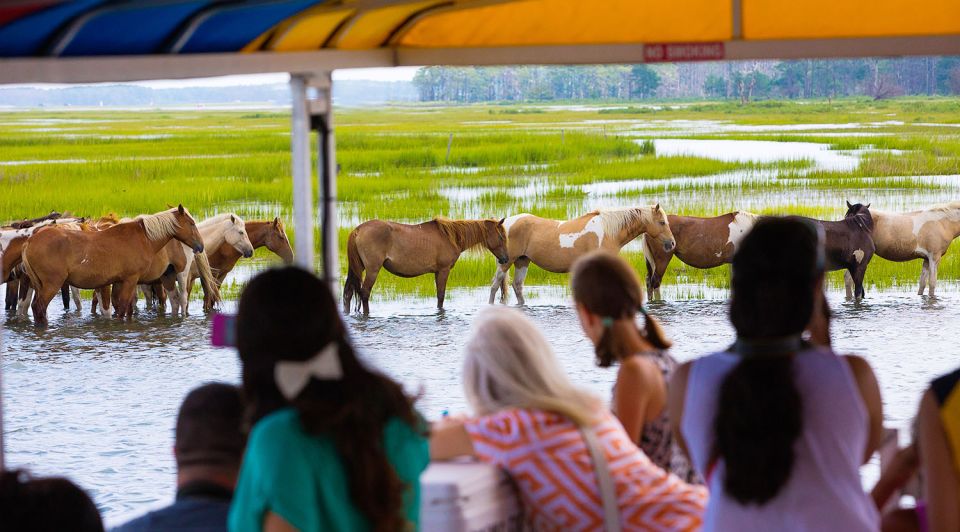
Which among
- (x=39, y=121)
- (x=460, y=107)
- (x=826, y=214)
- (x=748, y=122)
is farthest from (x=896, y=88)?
(x=39, y=121)

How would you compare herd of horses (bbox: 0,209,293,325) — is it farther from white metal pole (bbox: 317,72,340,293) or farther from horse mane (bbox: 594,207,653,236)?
white metal pole (bbox: 317,72,340,293)

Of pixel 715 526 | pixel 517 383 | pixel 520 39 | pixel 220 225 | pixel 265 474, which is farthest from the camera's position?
pixel 220 225

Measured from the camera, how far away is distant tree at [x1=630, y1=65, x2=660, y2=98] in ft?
130

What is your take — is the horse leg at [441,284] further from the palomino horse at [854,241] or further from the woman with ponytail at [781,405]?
the woman with ponytail at [781,405]

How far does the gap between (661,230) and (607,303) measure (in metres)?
13.8

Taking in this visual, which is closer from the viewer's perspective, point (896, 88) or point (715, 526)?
point (715, 526)

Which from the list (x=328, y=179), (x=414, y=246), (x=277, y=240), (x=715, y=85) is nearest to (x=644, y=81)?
(x=715, y=85)

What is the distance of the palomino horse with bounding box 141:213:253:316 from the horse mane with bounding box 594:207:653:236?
4.49m

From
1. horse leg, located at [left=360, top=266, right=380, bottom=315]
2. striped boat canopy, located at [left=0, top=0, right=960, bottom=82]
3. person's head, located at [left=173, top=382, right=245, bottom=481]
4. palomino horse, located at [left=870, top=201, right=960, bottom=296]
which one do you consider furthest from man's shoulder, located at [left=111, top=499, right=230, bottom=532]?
palomino horse, located at [left=870, top=201, right=960, bottom=296]

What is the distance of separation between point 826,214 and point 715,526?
22.1 m

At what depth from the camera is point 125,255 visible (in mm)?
15180

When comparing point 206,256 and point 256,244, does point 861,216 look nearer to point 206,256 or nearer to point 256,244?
point 256,244

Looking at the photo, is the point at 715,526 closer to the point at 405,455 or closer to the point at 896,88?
the point at 405,455

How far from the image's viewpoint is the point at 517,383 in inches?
95.2
